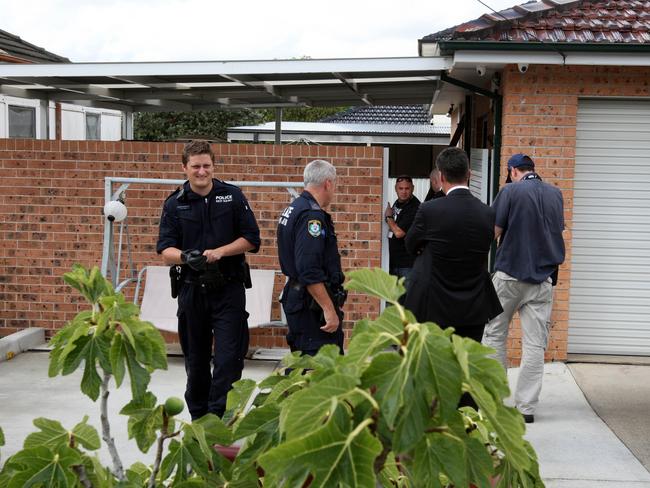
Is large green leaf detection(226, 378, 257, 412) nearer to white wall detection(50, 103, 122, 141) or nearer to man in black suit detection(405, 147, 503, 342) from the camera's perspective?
man in black suit detection(405, 147, 503, 342)

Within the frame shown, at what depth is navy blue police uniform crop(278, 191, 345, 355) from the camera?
211 inches

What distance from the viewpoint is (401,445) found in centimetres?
147

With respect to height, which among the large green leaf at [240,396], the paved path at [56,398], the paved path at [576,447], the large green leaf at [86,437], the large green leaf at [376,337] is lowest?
the paved path at [56,398]

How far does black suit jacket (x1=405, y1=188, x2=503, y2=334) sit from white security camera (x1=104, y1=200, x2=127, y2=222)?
371 cm

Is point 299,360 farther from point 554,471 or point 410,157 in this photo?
point 410,157

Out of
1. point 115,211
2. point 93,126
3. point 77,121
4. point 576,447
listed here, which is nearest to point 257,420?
point 576,447

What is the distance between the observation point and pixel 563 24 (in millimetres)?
7957

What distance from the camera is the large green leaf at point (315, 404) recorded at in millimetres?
1446

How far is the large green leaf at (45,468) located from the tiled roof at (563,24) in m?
6.26

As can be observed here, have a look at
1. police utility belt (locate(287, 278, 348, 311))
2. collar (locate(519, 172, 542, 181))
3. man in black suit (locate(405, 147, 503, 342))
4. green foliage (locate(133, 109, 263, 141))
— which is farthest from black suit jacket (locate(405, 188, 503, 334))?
green foliage (locate(133, 109, 263, 141))

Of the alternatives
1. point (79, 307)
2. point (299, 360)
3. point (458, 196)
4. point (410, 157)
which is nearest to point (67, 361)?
point (299, 360)

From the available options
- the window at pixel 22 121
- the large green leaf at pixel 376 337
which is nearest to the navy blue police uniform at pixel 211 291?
the large green leaf at pixel 376 337

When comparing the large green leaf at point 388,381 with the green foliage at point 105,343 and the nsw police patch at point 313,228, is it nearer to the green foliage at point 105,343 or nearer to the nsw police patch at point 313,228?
the green foliage at point 105,343

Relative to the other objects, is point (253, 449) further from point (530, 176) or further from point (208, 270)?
point (530, 176)
